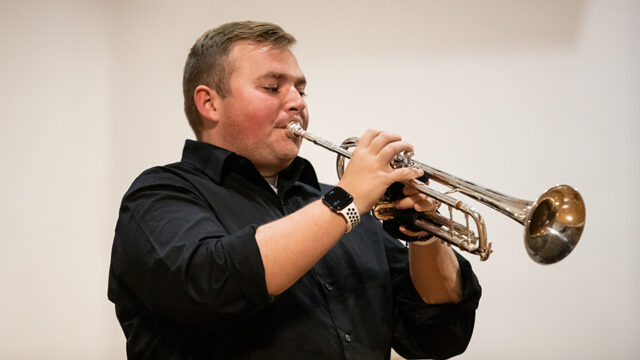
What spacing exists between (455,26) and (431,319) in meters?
1.57

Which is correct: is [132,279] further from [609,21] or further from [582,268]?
[609,21]

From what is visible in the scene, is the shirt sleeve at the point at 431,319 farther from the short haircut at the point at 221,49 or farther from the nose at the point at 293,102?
the short haircut at the point at 221,49

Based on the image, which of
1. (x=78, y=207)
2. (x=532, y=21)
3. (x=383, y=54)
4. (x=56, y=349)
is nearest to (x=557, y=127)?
(x=532, y=21)

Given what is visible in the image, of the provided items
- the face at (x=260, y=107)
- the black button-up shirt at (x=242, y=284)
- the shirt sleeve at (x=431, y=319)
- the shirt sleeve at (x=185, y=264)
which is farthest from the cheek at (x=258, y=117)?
the shirt sleeve at (x=431, y=319)

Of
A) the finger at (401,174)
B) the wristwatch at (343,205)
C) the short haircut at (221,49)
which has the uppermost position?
the short haircut at (221,49)

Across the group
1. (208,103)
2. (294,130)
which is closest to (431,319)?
(294,130)

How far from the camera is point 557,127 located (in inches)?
98.3

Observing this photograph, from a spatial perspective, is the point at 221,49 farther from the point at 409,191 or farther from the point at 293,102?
the point at 409,191

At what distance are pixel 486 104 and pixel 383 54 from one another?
554 mm

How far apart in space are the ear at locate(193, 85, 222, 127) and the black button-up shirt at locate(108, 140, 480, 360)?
10cm

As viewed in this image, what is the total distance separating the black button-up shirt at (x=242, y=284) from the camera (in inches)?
43.6

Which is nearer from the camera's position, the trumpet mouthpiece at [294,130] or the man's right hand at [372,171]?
the man's right hand at [372,171]

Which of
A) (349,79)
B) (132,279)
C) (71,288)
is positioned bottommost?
(71,288)

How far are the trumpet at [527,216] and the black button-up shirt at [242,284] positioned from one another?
0.80ft
